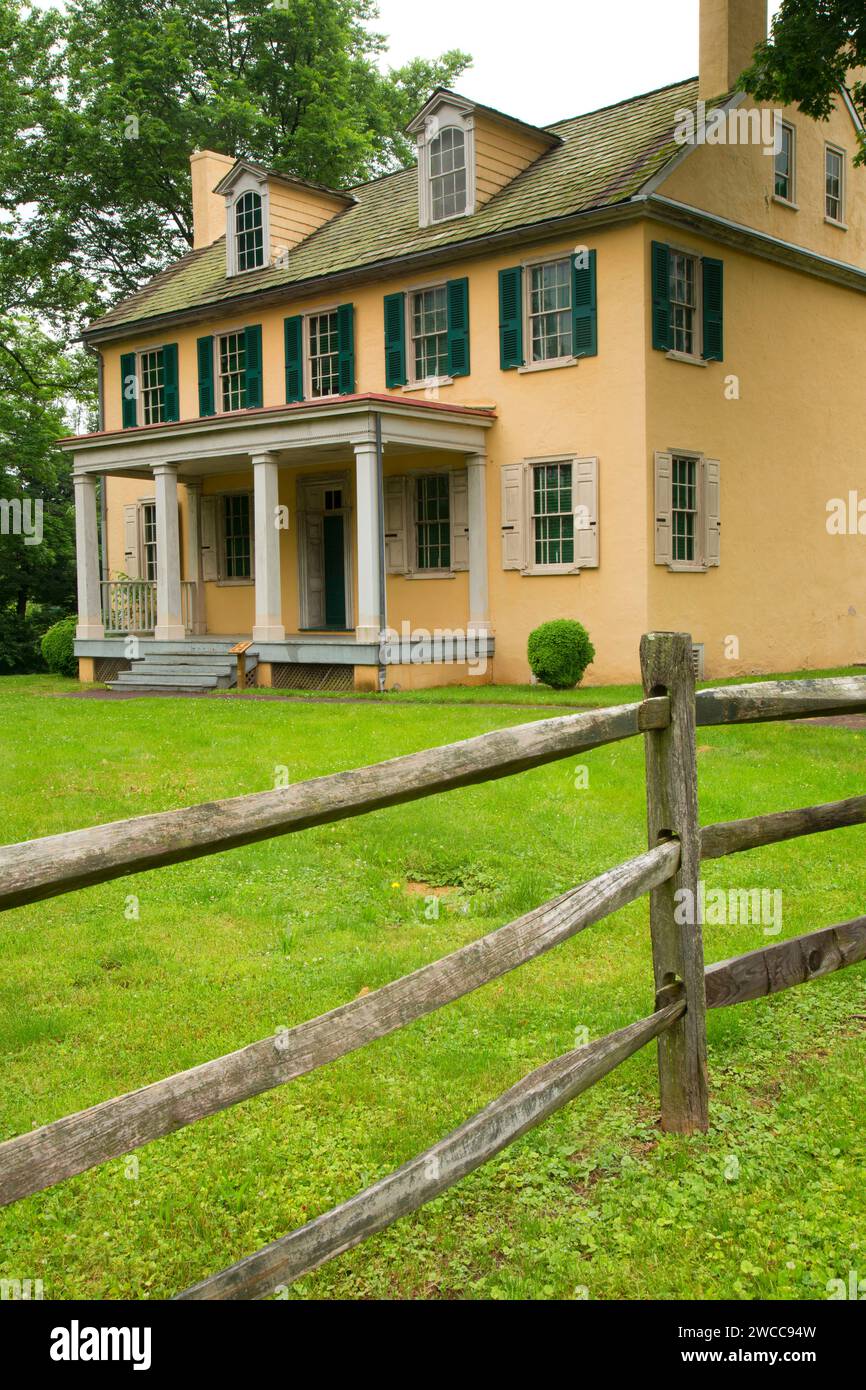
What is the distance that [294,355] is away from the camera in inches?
827

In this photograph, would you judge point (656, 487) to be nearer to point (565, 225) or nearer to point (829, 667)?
point (565, 225)

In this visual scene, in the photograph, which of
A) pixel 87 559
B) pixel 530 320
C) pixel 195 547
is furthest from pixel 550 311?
pixel 87 559

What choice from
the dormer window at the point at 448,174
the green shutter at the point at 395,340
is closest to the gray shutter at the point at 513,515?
the green shutter at the point at 395,340

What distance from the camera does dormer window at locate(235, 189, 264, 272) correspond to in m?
22.5

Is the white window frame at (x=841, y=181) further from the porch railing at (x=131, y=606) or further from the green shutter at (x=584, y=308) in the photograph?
the porch railing at (x=131, y=606)

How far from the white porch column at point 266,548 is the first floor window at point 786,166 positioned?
9.10 meters

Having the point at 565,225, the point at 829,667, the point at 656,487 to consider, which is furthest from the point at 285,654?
the point at 829,667

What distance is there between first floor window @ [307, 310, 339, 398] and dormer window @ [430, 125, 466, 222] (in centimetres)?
245

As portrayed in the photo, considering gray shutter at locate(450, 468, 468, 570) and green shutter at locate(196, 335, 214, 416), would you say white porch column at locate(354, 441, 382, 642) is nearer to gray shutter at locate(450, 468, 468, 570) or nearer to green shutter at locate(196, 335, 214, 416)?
gray shutter at locate(450, 468, 468, 570)

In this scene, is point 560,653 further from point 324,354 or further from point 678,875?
point 678,875

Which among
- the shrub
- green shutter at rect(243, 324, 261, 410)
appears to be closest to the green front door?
green shutter at rect(243, 324, 261, 410)

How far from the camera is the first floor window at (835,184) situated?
2055 cm

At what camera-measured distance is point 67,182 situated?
31828 mm

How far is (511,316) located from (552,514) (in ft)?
9.85
